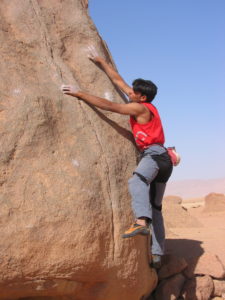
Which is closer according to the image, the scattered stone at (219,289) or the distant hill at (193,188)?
the scattered stone at (219,289)

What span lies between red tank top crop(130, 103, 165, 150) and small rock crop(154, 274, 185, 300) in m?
1.56

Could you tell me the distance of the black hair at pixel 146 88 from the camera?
4.23 m

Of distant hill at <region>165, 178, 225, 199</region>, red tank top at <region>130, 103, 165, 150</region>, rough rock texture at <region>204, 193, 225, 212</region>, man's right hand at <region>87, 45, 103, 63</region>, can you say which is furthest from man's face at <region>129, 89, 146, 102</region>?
distant hill at <region>165, 178, 225, 199</region>

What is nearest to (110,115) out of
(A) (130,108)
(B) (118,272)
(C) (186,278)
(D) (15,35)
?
(A) (130,108)

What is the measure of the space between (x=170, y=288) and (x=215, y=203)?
9647mm

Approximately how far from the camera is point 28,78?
3.67 m

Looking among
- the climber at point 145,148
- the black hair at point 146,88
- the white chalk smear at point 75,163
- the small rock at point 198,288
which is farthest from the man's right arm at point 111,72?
the small rock at point 198,288

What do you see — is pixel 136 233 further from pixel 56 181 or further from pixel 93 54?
pixel 93 54

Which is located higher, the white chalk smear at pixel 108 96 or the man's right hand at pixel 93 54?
the man's right hand at pixel 93 54

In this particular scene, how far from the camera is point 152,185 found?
13.8ft

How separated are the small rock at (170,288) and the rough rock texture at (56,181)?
423mm

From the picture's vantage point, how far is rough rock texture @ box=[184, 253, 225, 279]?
468 centimetres

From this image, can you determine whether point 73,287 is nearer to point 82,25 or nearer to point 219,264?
point 219,264

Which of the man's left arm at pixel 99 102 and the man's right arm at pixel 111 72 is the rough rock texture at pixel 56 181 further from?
the man's right arm at pixel 111 72
